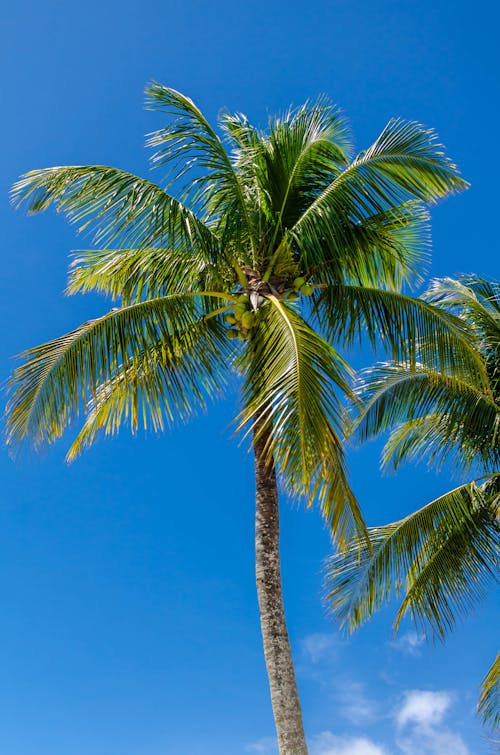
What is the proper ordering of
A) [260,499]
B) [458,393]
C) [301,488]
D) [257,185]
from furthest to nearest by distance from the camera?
[458,393]
[257,185]
[260,499]
[301,488]

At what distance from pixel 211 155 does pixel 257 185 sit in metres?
0.67

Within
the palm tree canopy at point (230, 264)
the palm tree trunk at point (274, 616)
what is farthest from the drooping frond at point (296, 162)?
the palm tree trunk at point (274, 616)

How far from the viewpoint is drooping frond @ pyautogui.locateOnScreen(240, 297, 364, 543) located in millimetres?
7266

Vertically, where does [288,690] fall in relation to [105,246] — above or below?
below

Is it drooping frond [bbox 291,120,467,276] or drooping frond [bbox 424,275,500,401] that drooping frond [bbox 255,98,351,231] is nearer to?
drooping frond [bbox 291,120,467,276]

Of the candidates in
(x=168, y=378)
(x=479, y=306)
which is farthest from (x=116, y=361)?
(x=479, y=306)

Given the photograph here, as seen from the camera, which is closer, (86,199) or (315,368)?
(315,368)

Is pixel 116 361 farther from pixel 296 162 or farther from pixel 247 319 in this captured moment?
pixel 296 162

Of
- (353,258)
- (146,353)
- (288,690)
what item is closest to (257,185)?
(353,258)

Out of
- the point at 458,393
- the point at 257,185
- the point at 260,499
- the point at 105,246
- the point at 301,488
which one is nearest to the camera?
the point at 301,488

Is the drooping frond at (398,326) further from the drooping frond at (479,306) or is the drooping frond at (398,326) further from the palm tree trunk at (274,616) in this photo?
the drooping frond at (479,306)

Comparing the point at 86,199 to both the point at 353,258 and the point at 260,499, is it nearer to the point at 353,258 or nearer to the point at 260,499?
the point at 353,258

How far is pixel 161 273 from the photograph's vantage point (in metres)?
9.39

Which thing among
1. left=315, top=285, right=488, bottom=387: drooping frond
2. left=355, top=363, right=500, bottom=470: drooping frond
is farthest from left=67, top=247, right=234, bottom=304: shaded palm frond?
left=355, top=363, right=500, bottom=470: drooping frond
